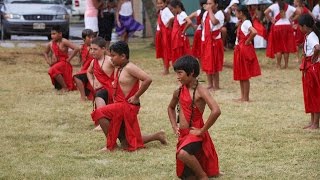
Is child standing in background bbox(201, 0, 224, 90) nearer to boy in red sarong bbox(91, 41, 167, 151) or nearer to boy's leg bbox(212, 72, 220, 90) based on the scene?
boy's leg bbox(212, 72, 220, 90)

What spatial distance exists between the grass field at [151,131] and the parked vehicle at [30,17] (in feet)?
20.2

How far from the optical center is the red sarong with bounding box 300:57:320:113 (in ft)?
27.2

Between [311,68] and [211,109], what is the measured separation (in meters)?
2.73

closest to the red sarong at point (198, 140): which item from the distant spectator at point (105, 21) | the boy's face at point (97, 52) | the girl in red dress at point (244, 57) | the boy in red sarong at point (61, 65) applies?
→ the boy's face at point (97, 52)

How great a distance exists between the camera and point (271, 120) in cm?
904

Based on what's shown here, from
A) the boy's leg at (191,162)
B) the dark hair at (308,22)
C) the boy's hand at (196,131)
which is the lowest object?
the boy's leg at (191,162)

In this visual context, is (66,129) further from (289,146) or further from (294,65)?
(294,65)

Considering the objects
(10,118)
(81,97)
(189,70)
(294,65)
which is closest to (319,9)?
(294,65)

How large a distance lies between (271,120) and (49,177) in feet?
12.0

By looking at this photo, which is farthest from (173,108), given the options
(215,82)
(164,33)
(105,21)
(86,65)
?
(105,21)

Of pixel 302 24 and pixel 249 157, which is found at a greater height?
pixel 302 24

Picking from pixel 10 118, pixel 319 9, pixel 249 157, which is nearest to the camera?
pixel 249 157

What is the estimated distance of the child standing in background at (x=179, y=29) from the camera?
1285 cm

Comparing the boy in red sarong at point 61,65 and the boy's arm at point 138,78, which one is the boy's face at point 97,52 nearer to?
the boy's arm at point 138,78
